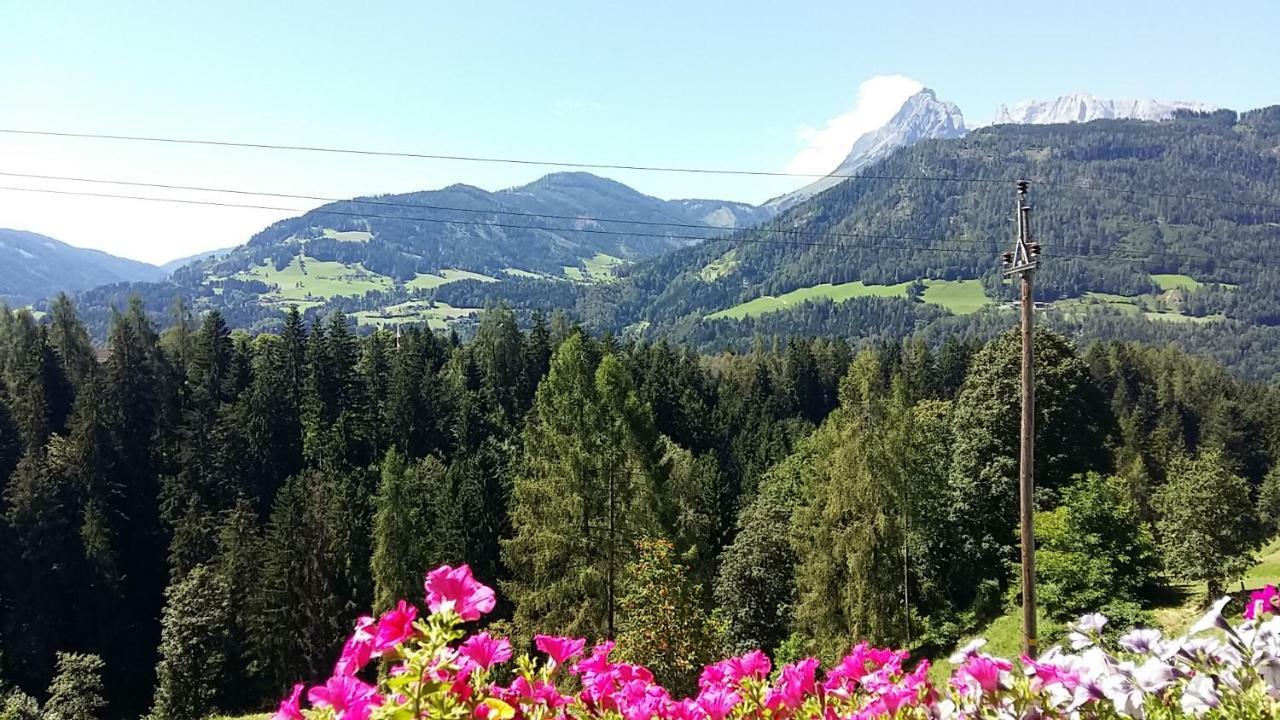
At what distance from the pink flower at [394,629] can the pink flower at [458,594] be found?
0.09 m

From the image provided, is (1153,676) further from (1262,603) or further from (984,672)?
(1262,603)

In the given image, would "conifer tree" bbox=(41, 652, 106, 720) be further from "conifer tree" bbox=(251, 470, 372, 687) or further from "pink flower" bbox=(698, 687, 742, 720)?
"pink flower" bbox=(698, 687, 742, 720)

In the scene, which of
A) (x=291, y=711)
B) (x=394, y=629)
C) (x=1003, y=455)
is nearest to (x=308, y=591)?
(x=1003, y=455)

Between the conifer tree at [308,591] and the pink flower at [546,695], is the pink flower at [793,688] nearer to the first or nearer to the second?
the pink flower at [546,695]

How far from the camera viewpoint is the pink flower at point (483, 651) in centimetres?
253

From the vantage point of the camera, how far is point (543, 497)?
23.2 meters

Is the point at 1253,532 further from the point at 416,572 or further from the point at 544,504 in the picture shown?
the point at 416,572

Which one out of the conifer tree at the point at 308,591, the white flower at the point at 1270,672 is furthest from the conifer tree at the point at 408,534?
the white flower at the point at 1270,672

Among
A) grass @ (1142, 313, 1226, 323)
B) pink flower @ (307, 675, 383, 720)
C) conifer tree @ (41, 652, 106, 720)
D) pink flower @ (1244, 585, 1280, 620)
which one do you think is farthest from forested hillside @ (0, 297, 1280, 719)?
grass @ (1142, 313, 1226, 323)

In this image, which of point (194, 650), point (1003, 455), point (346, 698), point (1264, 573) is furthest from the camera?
point (194, 650)

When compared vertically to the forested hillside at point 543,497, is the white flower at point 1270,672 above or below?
above

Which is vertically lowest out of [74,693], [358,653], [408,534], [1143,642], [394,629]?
[74,693]

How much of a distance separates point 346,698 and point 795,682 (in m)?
1.81

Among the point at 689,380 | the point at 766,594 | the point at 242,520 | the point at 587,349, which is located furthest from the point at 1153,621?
the point at 689,380
